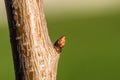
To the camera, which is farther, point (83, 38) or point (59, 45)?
point (83, 38)

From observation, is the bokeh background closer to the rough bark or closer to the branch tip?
the branch tip

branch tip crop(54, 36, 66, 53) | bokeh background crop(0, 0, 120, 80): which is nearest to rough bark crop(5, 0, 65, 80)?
branch tip crop(54, 36, 66, 53)

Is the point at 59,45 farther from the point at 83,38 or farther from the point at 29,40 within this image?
the point at 83,38

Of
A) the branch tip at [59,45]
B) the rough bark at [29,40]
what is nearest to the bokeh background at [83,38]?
the branch tip at [59,45]

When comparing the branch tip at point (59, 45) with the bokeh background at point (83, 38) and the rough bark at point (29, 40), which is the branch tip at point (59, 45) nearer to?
the rough bark at point (29, 40)

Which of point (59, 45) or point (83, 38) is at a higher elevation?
point (59, 45)

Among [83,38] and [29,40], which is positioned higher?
[29,40]

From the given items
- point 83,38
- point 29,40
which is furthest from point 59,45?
point 83,38
